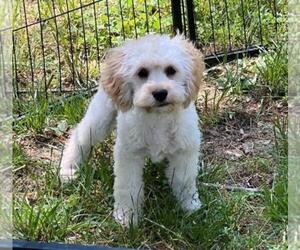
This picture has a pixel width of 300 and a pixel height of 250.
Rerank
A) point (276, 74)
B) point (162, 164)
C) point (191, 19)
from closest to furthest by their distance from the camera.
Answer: point (162, 164) < point (276, 74) < point (191, 19)

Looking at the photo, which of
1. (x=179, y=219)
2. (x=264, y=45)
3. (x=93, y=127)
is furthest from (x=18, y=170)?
(x=264, y=45)

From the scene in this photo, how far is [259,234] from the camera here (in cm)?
263

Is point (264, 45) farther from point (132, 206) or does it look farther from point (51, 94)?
point (132, 206)

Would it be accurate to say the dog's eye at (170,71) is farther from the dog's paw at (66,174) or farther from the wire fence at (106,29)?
the wire fence at (106,29)

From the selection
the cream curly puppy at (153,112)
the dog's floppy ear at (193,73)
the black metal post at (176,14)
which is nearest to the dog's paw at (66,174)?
the cream curly puppy at (153,112)

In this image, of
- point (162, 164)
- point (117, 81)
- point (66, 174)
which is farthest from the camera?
point (66, 174)

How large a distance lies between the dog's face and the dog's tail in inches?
10.7

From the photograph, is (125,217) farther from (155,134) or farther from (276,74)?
Result: (276,74)

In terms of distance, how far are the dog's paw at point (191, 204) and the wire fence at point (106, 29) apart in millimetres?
1204

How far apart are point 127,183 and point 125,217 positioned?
0.41 ft

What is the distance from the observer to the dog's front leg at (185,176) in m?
2.78

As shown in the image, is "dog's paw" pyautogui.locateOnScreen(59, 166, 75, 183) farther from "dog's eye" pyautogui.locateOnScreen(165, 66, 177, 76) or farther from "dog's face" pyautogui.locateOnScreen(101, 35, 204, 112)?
"dog's eye" pyautogui.locateOnScreen(165, 66, 177, 76)

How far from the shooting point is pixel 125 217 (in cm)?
273

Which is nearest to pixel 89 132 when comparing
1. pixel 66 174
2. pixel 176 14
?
pixel 66 174
